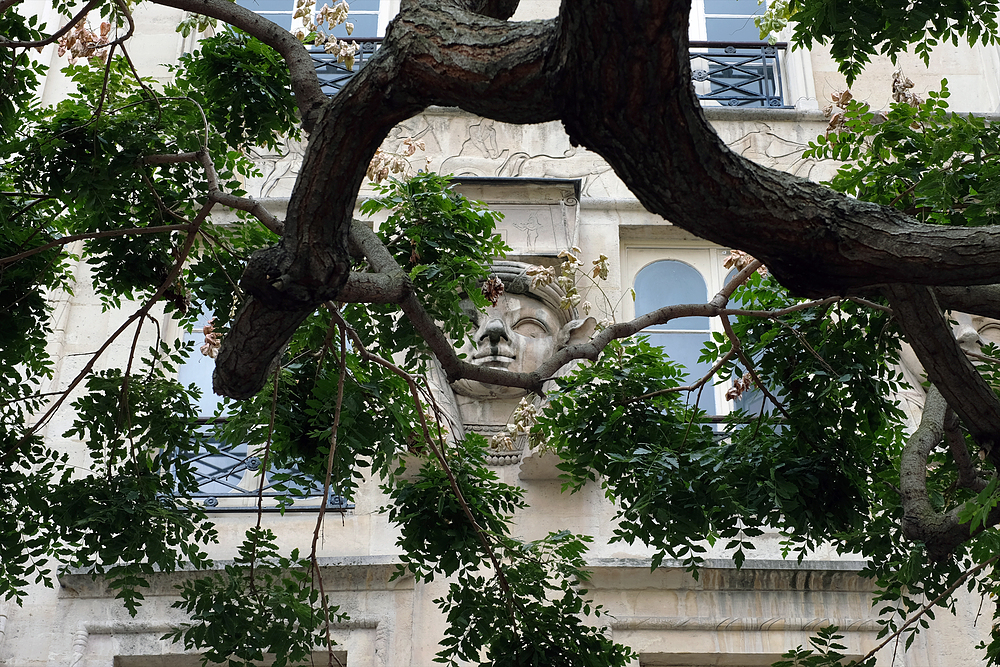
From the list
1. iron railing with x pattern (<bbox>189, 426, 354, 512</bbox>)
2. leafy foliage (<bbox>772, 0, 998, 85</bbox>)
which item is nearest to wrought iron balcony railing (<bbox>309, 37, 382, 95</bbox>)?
iron railing with x pattern (<bbox>189, 426, 354, 512</bbox>)

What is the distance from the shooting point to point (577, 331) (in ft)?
25.5

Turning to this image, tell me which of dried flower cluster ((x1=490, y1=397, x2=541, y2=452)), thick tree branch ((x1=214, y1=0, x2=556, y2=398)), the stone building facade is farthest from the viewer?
the stone building facade

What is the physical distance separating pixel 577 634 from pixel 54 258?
286 centimetres

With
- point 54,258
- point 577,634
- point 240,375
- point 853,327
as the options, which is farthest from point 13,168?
point 853,327

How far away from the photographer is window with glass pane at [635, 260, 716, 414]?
8.25 meters

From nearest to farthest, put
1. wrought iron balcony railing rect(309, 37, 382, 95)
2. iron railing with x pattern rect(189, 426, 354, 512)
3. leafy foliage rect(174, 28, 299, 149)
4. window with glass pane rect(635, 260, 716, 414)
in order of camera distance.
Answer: leafy foliage rect(174, 28, 299, 149)
iron railing with x pattern rect(189, 426, 354, 512)
window with glass pane rect(635, 260, 716, 414)
wrought iron balcony railing rect(309, 37, 382, 95)

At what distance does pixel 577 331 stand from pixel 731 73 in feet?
9.74

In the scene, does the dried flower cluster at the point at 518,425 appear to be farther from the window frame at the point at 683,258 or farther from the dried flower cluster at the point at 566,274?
the window frame at the point at 683,258

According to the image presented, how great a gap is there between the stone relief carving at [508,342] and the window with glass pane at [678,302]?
72cm

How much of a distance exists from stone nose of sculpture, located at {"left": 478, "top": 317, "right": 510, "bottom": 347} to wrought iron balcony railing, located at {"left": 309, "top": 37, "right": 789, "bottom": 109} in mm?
2615

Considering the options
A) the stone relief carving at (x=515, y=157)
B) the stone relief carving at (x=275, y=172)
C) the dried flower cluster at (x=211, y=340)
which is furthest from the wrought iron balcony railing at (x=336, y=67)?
the dried flower cluster at (x=211, y=340)

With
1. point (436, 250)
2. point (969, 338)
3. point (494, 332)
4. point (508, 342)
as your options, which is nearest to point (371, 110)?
point (436, 250)

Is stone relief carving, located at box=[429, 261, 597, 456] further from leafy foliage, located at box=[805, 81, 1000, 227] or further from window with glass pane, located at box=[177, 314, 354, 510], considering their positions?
leafy foliage, located at box=[805, 81, 1000, 227]

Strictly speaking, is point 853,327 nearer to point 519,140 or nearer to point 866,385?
point 866,385
